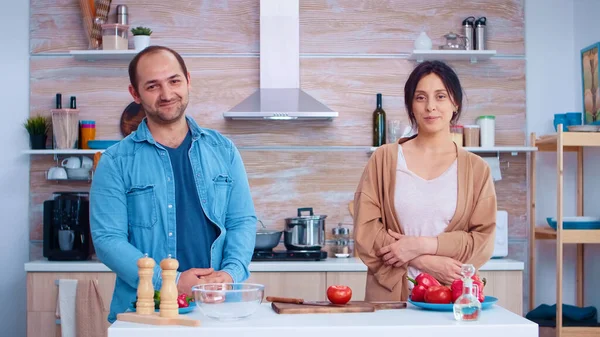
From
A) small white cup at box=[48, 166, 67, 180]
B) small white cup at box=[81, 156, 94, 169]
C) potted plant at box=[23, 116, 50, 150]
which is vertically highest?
potted plant at box=[23, 116, 50, 150]

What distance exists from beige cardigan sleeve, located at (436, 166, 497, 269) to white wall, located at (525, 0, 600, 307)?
2.43 metres

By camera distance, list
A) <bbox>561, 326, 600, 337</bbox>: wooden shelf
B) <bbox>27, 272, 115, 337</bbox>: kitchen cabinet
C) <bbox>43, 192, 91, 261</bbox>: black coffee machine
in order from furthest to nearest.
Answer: <bbox>43, 192, 91, 261</bbox>: black coffee machine, <bbox>27, 272, 115, 337</bbox>: kitchen cabinet, <bbox>561, 326, 600, 337</bbox>: wooden shelf

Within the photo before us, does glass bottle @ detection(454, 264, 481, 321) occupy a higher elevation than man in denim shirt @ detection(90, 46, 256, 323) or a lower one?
lower

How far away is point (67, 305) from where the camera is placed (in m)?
4.06

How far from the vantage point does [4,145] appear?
4.59m

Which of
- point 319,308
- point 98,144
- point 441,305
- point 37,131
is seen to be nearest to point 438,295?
point 441,305

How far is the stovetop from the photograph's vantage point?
417 centimetres

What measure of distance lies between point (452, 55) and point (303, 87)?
2.87 ft

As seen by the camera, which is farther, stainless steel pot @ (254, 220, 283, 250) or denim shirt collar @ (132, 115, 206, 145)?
stainless steel pot @ (254, 220, 283, 250)

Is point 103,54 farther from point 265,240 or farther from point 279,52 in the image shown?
point 265,240

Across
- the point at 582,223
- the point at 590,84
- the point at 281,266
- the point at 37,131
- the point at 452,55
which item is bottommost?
the point at 281,266

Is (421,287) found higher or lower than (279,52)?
lower

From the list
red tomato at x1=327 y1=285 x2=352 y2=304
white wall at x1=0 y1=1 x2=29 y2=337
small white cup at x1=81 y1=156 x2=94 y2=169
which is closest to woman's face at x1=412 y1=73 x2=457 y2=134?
red tomato at x1=327 y1=285 x2=352 y2=304

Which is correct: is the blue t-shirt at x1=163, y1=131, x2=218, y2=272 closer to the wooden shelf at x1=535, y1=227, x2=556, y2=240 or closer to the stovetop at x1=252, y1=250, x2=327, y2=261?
the stovetop at x1=252, y1=250, x2=327, y2=261
